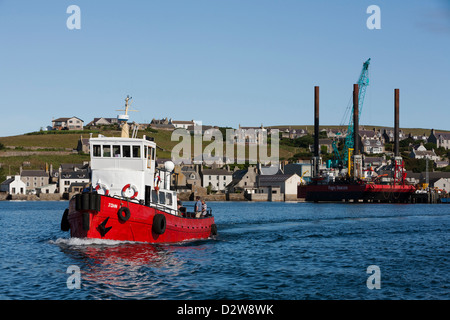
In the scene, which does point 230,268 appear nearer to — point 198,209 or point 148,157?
point 148,157

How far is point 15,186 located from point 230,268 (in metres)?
125

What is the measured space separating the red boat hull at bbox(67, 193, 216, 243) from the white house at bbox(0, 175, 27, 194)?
378ft

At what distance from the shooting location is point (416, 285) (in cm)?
2291

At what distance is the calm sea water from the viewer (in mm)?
21250

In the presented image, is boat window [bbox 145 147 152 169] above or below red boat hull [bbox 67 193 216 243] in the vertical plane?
above

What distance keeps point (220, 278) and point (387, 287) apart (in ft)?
22.9

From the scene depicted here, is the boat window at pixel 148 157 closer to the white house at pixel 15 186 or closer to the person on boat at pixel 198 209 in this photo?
the person on boat at pixel 198 209

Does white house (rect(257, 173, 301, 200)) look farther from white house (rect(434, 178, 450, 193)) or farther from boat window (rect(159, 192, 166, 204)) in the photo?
boat window (rect(159, 192, 166, 204))

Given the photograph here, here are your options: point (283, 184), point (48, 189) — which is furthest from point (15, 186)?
point (283, 184)

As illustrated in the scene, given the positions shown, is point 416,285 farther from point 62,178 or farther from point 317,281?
point 62,178

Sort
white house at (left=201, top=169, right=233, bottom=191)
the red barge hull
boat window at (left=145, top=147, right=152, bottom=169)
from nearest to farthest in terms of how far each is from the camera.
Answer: boat window at (left=145, top=147, right=152, bottom=169)
the red barge hull
white house at (left=201, top=169, right=233, bottom=191)

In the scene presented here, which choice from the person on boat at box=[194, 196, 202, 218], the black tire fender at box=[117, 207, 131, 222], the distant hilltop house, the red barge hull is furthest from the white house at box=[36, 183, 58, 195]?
the black tire fender at box=[117, 207, 131, 222]

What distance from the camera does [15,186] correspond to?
460 feet
